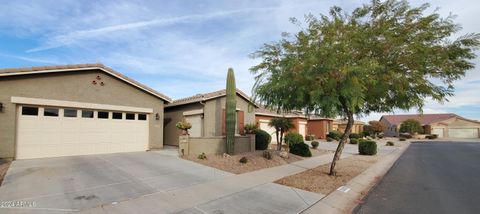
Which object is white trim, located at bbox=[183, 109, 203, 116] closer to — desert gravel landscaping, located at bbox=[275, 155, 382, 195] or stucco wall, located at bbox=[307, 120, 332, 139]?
desert gravel landscaping, located at bbox=[275, 155, 382, 195]

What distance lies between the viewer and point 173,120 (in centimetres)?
2092

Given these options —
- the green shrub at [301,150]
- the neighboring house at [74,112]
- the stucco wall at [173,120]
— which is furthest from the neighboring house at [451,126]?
the neighboring house at [74,112]

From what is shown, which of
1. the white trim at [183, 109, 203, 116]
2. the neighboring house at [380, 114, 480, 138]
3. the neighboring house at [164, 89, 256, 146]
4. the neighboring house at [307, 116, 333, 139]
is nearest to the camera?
the neighboring house at [164, 89, 256, 146]

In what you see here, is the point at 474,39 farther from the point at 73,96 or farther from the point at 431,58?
the point at 73,96

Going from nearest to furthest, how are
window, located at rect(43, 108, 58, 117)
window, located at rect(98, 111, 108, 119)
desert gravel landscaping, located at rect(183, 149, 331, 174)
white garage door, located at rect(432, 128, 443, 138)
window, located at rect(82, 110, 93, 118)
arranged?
desert gravel landscaping, located at rect(183, 149, 331, 174)
window, located at rect(43, 108, 58, 117)
window, located at rect(82, 110, 93, 118)
window, located at rect(98, 111, 108, 119)
white garage door, located at rect(432, 128, 443, 138)

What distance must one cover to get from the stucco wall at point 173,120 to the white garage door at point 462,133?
6398 cm

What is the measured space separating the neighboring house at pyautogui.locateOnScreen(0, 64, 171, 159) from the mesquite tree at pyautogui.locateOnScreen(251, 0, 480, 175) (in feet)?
30.2

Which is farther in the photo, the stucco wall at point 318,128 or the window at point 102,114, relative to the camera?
the stucco wall at point 318,128

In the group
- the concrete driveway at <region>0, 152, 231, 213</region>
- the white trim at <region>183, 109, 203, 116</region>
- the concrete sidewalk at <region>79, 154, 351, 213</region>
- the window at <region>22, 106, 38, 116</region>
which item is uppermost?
the white trim at <region>183, 109, 203, 116</region>

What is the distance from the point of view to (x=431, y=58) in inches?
344

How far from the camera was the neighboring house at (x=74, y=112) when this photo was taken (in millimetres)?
11956

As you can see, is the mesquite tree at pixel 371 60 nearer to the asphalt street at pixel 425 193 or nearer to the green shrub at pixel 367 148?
the asphalt street at pixel 425 193

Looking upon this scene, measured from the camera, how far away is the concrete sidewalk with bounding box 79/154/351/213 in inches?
249

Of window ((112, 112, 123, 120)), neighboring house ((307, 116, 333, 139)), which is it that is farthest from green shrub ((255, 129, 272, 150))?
neighboring house ((307, 116, 333, 139))
